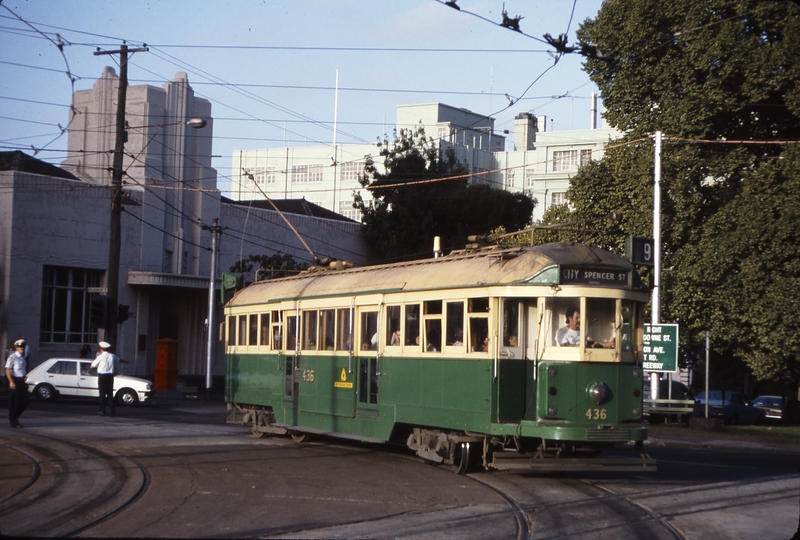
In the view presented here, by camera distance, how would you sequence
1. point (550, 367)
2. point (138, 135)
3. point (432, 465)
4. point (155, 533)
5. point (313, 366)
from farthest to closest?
point (138, 135) → point (313, 366) → point (432, 465) → point (550, 367) → point (155, 533)

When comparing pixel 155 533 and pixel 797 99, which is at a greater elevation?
pixel 797 99

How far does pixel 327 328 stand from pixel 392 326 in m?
2.17

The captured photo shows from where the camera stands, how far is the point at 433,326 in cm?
1416

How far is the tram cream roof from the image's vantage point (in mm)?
12977

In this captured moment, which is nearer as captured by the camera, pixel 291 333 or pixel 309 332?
pixel 309 332

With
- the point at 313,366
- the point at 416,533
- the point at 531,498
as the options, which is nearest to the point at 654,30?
the point at 313,366

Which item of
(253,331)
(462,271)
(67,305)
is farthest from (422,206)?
(462,271)

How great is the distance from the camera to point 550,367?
12555mm

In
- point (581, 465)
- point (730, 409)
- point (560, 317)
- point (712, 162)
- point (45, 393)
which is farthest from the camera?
point (730, 409)

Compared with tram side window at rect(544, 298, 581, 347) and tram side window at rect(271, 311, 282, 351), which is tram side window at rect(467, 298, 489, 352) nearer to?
→ tram side window at rect(544, 298, 581, 347)

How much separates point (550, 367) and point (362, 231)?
37.7 metres

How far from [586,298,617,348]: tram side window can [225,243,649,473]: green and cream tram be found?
0.01m

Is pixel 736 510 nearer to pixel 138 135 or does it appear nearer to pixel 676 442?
pixel 676 442

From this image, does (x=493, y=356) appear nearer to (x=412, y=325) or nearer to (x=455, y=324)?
(x=455, y=324)
